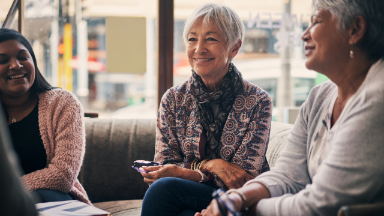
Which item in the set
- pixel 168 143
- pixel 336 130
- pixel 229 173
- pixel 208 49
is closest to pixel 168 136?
pixel 168 143

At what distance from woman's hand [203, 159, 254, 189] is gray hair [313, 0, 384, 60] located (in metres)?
0.72

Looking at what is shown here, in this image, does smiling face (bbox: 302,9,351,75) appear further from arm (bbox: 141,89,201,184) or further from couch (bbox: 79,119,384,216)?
couch (bbox: 79,119,384,216)

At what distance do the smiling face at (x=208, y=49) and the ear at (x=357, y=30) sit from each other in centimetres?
70

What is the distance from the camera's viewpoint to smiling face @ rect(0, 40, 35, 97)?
1.67 metres

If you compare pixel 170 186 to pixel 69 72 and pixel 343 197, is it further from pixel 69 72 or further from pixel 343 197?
pixel 69 72

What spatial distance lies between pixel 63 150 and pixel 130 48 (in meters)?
1.23

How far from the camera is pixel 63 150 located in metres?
1.64

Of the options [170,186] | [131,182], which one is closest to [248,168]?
[170,186]

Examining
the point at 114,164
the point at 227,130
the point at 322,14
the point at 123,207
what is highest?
the point at 322,14

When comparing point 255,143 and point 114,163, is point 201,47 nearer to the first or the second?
point 255,143

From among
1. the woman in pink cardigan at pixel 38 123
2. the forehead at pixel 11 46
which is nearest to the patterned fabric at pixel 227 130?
the woman in pink cardigan at pixel 38 123

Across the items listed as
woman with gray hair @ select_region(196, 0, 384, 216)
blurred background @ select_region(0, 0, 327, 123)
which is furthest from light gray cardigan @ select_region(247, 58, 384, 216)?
blurred background @ select_region(0, 0, 327, 123)

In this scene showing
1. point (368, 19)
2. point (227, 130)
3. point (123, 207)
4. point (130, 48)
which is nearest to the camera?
point (368, 19)

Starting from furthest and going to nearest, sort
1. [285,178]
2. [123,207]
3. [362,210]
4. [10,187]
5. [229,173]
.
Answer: [123,207]
[229,173]
[285,178]
[362,210]
[10,187]
